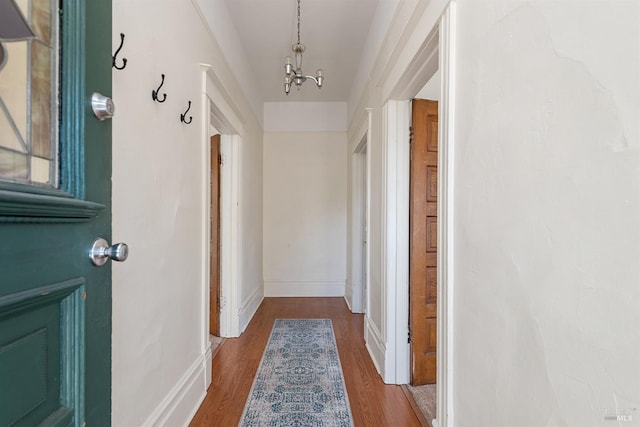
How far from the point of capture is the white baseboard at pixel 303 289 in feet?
15.2

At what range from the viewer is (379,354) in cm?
243

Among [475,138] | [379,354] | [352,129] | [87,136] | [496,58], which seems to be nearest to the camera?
[87,136]

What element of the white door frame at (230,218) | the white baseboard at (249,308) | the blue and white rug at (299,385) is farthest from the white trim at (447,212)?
the white baseboard at (249,308)

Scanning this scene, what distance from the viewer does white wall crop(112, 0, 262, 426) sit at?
121 centimetres

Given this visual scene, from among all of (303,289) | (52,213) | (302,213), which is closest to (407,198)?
(52,213)

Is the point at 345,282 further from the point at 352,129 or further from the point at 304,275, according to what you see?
the point at 352,129

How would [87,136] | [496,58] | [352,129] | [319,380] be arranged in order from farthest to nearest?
[352,129]
[319,380]
[496,58]
[87,136]

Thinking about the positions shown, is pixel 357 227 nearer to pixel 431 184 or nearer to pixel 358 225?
pixel 358 225

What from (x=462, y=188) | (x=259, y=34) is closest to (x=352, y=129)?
(x=259, y=34)

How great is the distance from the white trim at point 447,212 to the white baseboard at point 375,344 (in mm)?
1048

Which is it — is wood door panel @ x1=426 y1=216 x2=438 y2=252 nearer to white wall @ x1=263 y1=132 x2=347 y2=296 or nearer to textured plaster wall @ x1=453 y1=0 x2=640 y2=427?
textured plaster wall @ x1=453 y1=0 x2=640 y2=427

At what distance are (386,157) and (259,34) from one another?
168 cm

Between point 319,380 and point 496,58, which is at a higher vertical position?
point 496,58

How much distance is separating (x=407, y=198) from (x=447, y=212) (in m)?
1.00
